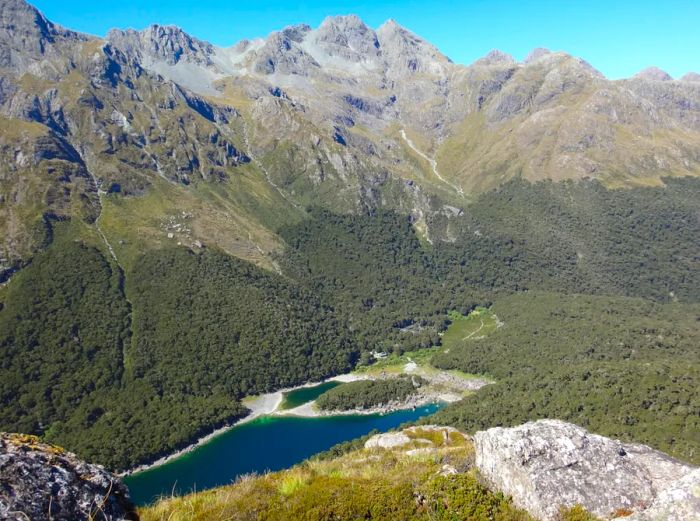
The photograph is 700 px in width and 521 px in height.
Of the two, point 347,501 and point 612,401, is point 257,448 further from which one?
point 347,501

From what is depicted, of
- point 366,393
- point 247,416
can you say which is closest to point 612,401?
point 366,393

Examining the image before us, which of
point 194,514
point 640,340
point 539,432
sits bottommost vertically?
point 640,340

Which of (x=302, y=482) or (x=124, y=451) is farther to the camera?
(x=124, y=451)

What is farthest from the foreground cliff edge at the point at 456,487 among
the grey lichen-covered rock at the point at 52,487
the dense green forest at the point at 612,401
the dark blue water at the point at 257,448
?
the dark blue water at the point at 257,448

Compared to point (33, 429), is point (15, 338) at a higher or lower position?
higher

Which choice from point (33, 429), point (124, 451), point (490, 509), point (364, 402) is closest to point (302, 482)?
point (490, 509)

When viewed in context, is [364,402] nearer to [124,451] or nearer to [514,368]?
[514,368]

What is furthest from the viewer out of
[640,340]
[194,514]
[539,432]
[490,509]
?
[640,340]
